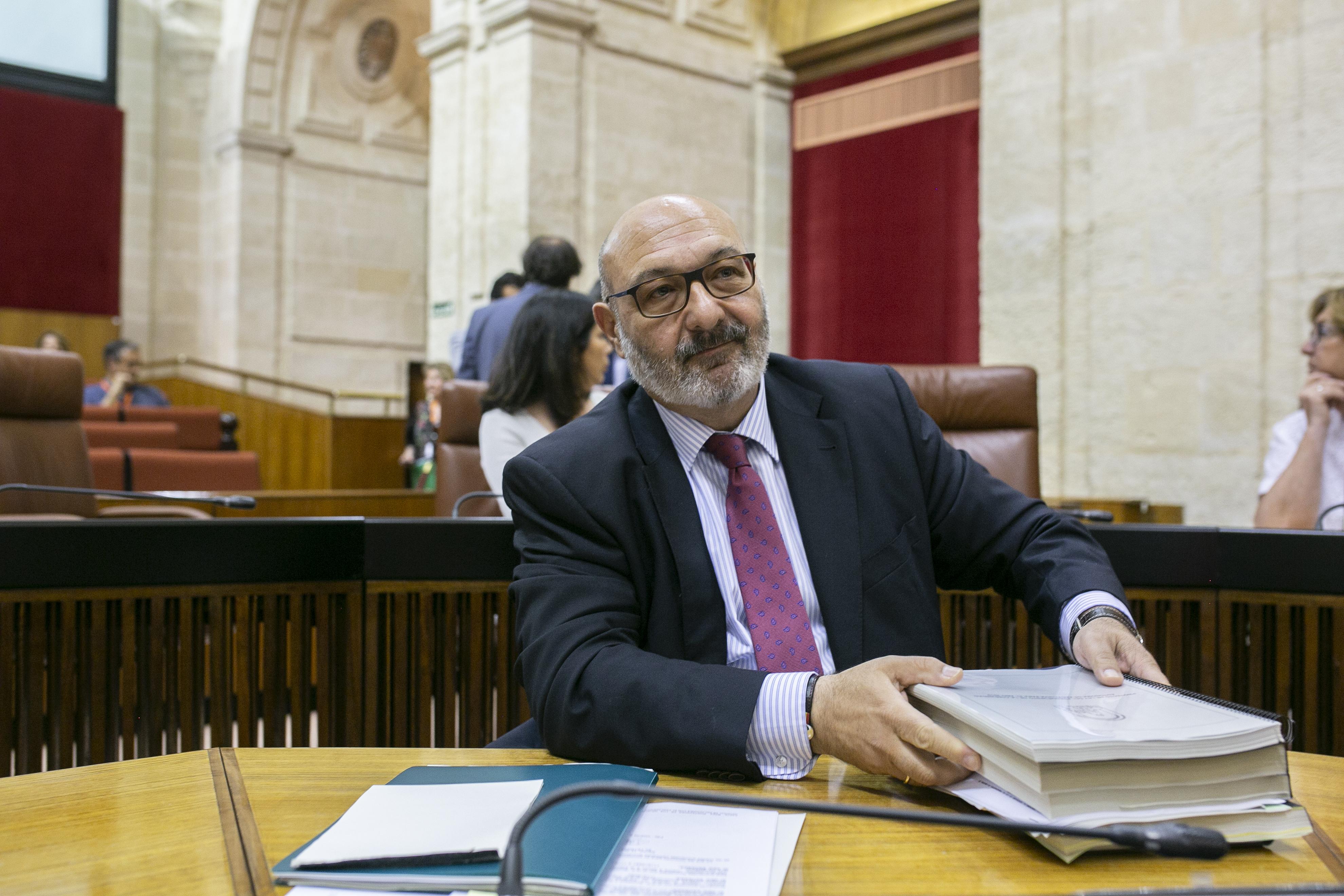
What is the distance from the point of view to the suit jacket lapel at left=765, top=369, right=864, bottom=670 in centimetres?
134

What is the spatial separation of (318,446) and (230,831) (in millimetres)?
8556

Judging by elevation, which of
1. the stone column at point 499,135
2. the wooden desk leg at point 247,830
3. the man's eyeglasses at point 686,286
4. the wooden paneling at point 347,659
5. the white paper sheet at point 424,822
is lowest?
the wooden paneling at point 347,659

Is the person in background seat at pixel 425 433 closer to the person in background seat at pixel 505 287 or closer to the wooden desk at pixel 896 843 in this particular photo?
the person in background seat at pixel 505 287

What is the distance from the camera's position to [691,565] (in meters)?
1.30

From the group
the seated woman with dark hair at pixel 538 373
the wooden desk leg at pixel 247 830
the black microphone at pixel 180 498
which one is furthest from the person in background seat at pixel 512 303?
the wooden desk leg at pixel 247 830

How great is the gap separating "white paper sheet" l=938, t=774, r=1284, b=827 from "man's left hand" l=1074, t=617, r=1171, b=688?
0.82 ft

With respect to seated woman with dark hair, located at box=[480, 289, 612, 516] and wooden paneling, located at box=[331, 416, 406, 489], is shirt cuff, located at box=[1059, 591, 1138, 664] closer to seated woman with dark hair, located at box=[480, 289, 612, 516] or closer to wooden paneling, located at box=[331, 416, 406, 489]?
seated woman with dark hair, located at box=[480, 289, 612, 516]

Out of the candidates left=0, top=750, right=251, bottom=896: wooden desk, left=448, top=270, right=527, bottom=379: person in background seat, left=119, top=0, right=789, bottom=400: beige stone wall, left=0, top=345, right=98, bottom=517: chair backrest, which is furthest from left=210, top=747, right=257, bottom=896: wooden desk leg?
left=119, top=0, right=789, bottom=400: beige stone wall

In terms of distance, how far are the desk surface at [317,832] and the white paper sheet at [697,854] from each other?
29 millimetres

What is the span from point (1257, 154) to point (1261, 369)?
2.84 ft

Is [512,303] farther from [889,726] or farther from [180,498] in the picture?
[889,726]

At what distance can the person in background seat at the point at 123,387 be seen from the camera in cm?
785

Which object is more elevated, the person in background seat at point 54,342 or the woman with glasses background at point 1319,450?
the person in background seat at point 54,342

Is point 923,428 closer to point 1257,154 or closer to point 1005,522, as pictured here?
point 1005,522
